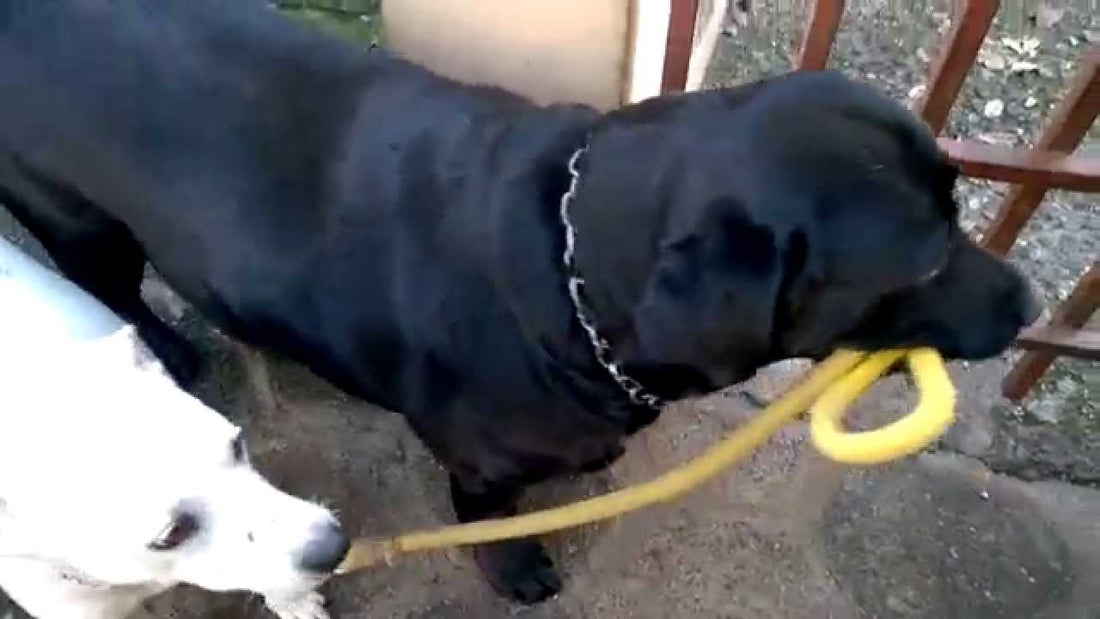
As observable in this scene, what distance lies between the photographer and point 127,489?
1.81 m

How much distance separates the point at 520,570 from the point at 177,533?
79 cm

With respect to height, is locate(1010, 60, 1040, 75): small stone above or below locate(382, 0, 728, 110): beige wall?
below

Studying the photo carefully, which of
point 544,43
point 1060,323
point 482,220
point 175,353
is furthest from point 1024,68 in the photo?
point 175,353

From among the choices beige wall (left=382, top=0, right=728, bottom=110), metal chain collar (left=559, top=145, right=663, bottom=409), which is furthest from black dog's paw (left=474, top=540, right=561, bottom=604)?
beige wall (left=382, top=0, right=728, bottom=110)

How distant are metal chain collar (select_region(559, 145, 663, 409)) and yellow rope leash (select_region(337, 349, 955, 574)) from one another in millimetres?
264

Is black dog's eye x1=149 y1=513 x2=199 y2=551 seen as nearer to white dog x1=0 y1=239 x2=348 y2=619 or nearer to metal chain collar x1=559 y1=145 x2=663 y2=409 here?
white dog x1=0 y1=239 x2=348 y2=619

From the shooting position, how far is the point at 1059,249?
2.85m

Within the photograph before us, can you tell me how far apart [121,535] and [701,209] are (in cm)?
88

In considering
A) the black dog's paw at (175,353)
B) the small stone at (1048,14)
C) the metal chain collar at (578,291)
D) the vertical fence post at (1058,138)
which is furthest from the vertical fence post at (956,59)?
the black dog's paw at (175,353)

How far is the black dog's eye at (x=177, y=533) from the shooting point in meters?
1.86

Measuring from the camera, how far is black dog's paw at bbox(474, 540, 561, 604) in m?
2.48

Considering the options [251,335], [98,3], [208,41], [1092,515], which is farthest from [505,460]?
[1092,515]

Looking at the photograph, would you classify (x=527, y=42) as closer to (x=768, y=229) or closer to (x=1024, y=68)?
(x=768, y=229)

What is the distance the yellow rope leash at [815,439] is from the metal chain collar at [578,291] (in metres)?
0.26
